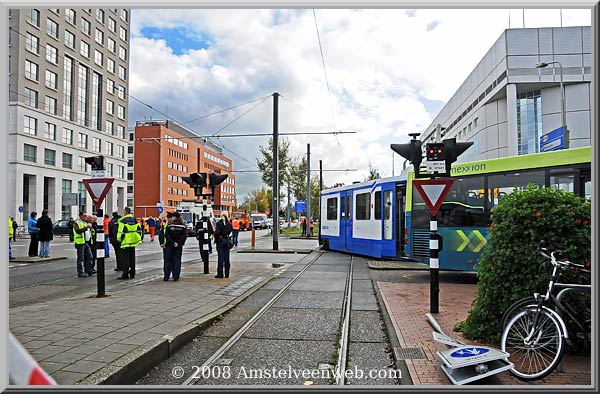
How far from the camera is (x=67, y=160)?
4353cm

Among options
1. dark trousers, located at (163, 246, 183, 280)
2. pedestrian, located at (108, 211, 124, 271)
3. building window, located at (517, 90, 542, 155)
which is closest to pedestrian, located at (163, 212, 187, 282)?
dark trousers, located at (163, 246, 183, 280)

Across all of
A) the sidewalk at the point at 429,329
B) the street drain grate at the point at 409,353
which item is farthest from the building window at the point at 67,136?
the street drain grate at the point at 409,353

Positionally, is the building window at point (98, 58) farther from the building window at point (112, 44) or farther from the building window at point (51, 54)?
the building window at point (112, 44)

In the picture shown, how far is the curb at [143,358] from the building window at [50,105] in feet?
114

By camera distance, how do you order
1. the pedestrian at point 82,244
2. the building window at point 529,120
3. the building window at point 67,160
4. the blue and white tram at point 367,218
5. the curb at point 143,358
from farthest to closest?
the building window at point 67,160, the building window at point 529,120, the blue and white tram at point 367,218, the pedestrian at point 82,244, the curb at point 143,358

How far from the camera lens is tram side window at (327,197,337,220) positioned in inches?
894

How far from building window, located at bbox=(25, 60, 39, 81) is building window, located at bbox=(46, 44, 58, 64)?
1154mm

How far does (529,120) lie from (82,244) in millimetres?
34778

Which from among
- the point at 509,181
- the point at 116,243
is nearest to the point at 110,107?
the point at 116,243

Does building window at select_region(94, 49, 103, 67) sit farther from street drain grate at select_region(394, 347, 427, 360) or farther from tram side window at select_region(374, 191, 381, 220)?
street drain grate at select_region(394, 347, 427, 360)

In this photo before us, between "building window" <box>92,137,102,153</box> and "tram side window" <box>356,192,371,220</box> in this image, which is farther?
"building window" <box>92,137,102,153</box>

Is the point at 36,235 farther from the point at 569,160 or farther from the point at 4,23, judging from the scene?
the point at 569,160

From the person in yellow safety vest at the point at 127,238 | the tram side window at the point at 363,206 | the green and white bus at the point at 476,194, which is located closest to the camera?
the green and white bus at the point at 476,194

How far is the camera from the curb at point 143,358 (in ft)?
14.9
